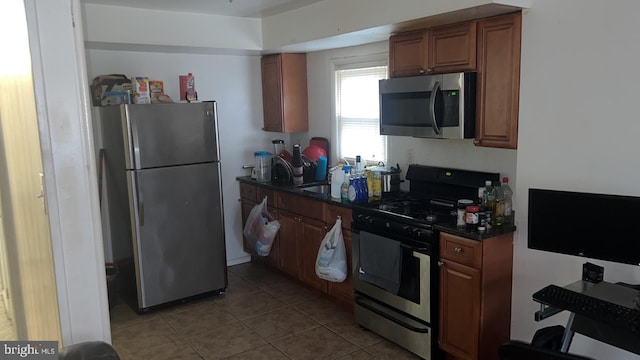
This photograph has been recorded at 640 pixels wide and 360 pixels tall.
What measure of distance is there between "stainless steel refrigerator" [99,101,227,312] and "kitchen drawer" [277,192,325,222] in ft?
1.87

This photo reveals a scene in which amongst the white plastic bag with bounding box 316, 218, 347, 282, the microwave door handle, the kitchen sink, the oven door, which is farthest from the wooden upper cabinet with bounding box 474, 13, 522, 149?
the kitchen sink

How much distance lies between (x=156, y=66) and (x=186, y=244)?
65.0 inches

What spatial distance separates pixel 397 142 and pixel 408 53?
0.85 metres

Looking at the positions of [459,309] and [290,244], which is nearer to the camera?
[459,309]

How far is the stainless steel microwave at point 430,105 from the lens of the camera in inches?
119

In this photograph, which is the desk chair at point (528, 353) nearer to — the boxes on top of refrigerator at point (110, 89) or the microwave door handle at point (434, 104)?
the microwave door handle at point (434, 104)

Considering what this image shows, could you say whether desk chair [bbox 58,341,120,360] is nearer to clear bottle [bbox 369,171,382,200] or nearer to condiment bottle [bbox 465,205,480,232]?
condiment bottle [bbox 465,205,480,232]

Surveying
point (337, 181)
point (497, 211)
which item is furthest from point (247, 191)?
point (497, 211)

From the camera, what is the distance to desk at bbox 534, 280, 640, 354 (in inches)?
76.2

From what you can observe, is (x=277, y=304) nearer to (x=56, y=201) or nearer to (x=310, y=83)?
(x=310, y=83)

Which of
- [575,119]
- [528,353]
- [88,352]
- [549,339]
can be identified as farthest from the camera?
[575,119]

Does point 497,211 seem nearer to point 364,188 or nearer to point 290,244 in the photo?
point 364,188

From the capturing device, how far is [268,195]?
4633 millimetres

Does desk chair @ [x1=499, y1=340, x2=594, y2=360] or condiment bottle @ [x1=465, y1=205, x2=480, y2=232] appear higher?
condiment bottle @ [x1=465, y1=205, x2=480, y2=232]
